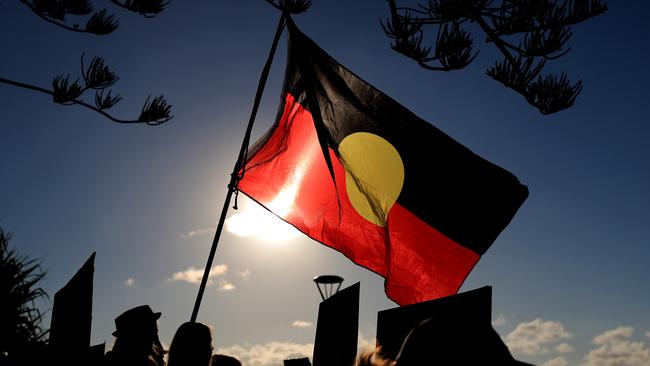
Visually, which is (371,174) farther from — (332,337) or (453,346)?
(453,346)

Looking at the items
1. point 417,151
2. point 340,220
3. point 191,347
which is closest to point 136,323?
point 191,347

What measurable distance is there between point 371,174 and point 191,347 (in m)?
2.87

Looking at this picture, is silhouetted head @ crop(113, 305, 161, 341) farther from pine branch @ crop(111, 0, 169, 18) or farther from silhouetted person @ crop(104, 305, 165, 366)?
pine branch @ crop(111, 0, 169, 18)

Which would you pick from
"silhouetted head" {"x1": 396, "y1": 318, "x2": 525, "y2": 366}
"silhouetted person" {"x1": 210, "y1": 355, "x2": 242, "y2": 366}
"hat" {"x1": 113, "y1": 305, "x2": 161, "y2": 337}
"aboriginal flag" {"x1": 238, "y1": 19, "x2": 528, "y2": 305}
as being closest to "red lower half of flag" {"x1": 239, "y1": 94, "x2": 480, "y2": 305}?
"aboriginal flag" {"x1": 238, "y1": 19, "x2": 528, "y2": 305}

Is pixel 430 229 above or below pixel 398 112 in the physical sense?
below

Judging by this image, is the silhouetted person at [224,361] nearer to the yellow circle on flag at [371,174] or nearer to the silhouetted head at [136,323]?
the silhouetted head at [136,323]

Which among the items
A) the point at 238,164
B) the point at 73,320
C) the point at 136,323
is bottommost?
the point at 73,320

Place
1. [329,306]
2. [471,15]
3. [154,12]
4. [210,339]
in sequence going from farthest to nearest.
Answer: [154,12]
[471,15]
[210,339]
[329,306]

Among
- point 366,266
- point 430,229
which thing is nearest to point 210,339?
point 366,266

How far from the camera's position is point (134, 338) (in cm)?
367

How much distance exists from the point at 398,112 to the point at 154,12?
3.34 m

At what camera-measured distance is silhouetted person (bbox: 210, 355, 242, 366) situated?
12.2ft

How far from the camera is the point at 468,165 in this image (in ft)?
17.7

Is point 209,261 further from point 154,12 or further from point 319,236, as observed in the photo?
point 154,12
